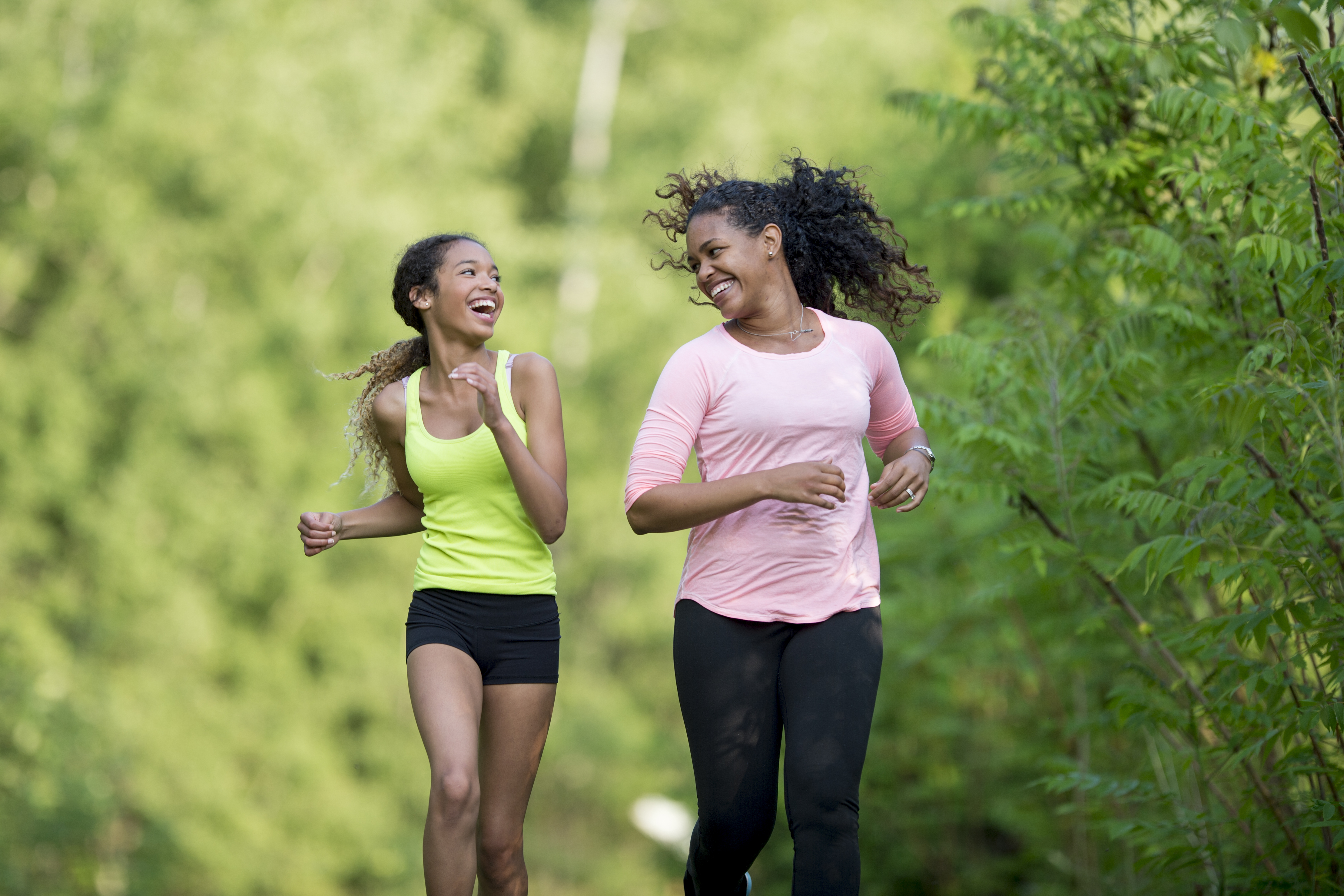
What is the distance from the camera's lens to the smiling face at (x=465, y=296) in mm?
4266

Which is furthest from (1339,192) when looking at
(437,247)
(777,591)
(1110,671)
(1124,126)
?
(1110,671)

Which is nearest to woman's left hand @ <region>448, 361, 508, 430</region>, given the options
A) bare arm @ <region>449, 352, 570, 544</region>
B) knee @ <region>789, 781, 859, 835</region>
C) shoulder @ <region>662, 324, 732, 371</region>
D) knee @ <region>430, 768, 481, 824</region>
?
bare arm @ <region>449, 352, 570, 544</region>

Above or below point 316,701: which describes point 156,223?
above

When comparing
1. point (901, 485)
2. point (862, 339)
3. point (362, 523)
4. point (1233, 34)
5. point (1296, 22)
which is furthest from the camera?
point (362, 523)

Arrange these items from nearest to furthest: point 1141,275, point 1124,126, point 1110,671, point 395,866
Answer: point 1141,275 → point 1124,126 → point 1110,671 → point 395,866

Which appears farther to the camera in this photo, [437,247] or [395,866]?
[395,866]

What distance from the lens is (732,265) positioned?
388cm

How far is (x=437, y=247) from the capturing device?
4.42 metres

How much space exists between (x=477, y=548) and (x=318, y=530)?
22.6 inches

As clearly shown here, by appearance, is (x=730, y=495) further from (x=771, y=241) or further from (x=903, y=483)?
(x=771, y=241)

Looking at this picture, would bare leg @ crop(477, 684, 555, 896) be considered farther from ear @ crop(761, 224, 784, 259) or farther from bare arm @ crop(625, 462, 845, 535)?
ear @ crop(761, 224, 784, 259)

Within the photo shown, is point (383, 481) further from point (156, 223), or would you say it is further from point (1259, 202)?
point (156, 223)

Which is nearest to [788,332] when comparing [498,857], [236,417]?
[498,857]

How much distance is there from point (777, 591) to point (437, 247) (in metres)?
1.79
